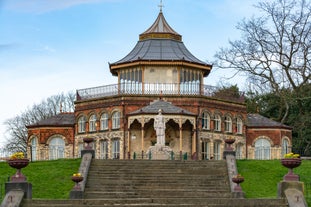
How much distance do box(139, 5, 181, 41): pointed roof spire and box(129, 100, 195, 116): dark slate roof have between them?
8.13m

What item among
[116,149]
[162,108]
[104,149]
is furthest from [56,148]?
[162,108]

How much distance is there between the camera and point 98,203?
3478 centimetres

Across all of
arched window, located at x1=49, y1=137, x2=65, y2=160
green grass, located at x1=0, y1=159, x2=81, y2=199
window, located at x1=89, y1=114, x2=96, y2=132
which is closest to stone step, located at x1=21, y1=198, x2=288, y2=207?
green grass, located at x1=0, y1=159, x2=81, y2=199

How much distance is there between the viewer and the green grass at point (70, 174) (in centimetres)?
4125

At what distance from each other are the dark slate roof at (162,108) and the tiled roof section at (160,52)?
5.35 metres

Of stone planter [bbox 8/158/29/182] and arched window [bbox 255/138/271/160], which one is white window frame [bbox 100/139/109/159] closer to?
arched window [bbox 255/138/271/160]

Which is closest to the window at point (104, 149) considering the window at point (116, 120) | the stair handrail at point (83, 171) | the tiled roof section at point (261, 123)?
the window at point (116, 120)

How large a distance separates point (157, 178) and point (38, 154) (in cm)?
2462

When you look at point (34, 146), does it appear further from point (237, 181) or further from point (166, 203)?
point (166, 203)

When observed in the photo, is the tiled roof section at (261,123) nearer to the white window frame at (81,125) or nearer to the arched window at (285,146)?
the arched window at (285,146)

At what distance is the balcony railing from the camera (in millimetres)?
65188

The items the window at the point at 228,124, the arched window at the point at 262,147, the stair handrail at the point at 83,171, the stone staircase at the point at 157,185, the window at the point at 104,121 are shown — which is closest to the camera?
the stone staircase at the point at 157,185

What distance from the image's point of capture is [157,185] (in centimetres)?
4200

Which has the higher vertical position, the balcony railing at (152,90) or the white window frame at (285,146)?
the balcony railing at (152,90)
